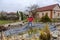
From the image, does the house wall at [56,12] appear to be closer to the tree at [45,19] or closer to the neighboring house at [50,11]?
Answer: the neighboring house at [50,11]

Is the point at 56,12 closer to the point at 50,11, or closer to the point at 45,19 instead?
the point at 50,11

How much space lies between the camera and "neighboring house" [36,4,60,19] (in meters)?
3.93

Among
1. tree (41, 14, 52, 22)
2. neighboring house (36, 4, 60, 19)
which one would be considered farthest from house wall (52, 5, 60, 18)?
tree (41, 14, 52, 22)

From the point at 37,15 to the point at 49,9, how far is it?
0.30m

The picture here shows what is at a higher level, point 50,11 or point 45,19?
point 50,11

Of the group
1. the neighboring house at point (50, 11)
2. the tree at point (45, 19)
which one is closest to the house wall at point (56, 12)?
the neighboring house at point (50, 11)

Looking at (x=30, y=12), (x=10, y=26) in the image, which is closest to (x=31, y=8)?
(x=30, y=12)

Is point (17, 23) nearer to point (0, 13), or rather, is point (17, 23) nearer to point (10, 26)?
point (10, 26)

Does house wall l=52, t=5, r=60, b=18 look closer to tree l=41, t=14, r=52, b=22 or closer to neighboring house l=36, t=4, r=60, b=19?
neighboring house l=36, t=4, r=60, b=19

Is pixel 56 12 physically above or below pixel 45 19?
above

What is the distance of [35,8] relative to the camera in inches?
160

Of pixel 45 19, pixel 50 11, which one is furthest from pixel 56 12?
pixel 45 19

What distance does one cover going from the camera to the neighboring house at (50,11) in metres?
3.93

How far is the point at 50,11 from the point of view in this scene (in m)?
3.97
